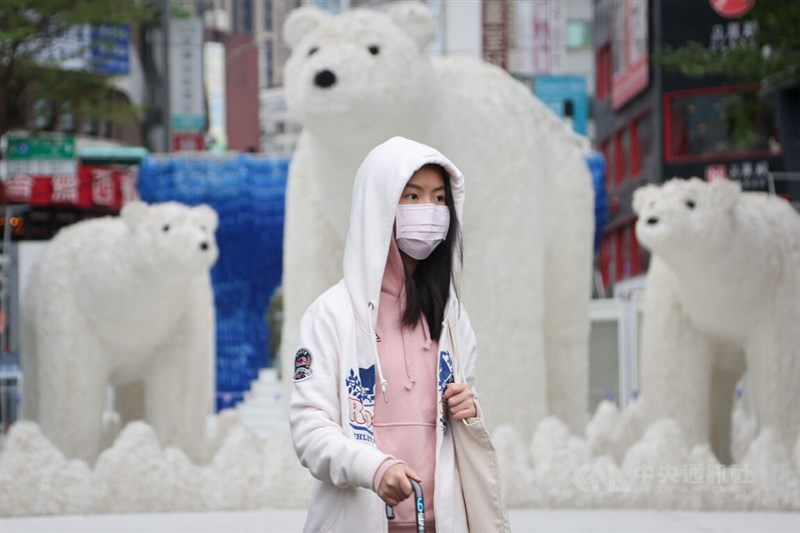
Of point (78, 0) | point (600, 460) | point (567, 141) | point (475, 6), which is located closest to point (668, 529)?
point (600, 460)

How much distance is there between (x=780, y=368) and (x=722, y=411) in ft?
3.02

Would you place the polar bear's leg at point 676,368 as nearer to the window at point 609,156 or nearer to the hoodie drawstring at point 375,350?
the hoodie drawstring at point 375,350

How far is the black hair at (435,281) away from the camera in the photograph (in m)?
2.66

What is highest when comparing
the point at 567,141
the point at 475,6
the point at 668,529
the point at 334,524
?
the point at 475,6

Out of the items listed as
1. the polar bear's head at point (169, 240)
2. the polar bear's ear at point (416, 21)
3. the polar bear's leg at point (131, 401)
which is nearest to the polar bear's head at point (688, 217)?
the polar bear's ear at point (416, 21)

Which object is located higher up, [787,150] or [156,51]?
[156,51]

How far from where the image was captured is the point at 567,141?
745 cm

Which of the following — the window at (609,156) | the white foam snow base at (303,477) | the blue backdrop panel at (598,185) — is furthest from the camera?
the window at (609,156)

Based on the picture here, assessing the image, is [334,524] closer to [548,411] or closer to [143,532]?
[143,532]

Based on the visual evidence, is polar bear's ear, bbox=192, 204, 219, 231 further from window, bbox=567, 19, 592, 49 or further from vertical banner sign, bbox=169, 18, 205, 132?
window, bbox=567, 19, 592, 49

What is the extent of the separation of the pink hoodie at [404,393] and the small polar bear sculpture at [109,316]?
4.25 metres

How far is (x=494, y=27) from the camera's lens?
374 inches

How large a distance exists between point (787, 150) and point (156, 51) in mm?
14304

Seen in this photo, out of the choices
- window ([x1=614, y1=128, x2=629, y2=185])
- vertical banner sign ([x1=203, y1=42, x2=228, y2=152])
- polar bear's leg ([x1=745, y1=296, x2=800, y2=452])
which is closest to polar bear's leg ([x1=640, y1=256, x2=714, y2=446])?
polar bear's leg ([x1=745, y1=296, x2=800, y2=452])
